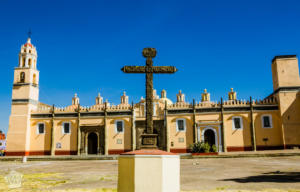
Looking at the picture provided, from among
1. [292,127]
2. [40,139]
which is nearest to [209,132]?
[292,127]

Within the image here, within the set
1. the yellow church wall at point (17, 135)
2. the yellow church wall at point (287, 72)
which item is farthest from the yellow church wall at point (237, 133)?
the yellow church wall at point (17, 135)

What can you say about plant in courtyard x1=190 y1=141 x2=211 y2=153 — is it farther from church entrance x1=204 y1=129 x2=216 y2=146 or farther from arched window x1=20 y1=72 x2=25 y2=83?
arched window x1=20 y1=72 x2=25 y2=83

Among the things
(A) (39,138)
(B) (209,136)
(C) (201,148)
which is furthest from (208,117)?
(A) (39,138)

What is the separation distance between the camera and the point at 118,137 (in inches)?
1179

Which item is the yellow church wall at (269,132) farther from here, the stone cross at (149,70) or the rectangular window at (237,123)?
the stone cross at (149,70)

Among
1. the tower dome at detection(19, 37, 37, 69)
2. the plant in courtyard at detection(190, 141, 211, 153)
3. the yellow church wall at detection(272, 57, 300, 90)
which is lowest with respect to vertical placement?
the plant in courtyard at detection(190, 141, 211, 153)

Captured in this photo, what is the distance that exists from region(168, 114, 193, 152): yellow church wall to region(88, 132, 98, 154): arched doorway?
8.58 meters

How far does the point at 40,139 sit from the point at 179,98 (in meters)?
19.2

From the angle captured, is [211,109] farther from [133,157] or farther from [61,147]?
[133,157]

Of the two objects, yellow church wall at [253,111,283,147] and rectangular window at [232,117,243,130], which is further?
rectangular window at [232,117,243,130]

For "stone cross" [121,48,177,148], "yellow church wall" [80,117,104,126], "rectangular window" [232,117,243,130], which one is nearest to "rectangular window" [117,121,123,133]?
"yellow church wall" [80,117,104,126]

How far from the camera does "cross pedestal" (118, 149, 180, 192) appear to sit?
556 cm

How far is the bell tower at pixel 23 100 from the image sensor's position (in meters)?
30.4

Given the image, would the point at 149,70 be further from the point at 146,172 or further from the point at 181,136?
the point at 181,136
